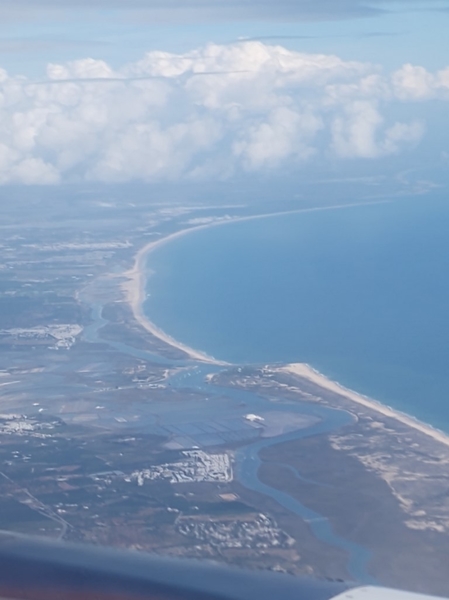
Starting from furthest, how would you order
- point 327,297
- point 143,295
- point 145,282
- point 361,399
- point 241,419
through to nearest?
point 327,297 < point 145,282 < point 143,295 < point 361,399 < point 241,419

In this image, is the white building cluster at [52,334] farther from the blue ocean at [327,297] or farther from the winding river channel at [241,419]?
the blue ocean at [327,297]

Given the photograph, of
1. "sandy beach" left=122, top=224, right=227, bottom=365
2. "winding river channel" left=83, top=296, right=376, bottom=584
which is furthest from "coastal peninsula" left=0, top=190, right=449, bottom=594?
"sandy beach" left=122, top=224, right=227, bottom=365

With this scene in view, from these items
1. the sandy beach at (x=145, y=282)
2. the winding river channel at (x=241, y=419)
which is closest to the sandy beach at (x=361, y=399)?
the winding river channel at (x=241, y=419)

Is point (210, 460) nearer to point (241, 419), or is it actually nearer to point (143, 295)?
Result: point (241, 419)

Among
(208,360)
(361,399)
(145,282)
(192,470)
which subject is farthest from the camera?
(145,282)

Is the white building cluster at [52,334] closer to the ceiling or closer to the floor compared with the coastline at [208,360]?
closer to the floor

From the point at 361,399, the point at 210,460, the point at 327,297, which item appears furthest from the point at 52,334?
the point at 327,297

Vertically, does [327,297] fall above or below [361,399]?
below

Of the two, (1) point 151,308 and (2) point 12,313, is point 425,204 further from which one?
(2) point 12,313
